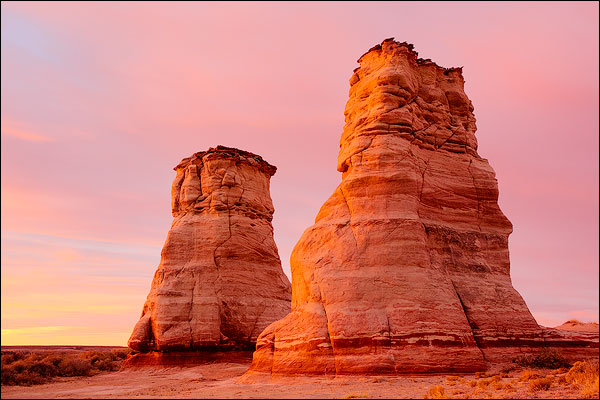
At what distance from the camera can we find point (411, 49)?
76.5 feet

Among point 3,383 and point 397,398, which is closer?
point 397,398

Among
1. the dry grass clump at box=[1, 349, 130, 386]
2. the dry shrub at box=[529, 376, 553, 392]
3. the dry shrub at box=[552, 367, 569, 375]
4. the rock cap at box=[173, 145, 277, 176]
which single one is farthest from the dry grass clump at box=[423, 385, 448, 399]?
the rock cap at box=[173, 145, 277, 176]

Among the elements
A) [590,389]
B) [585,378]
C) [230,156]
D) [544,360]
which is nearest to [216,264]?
[230,156]

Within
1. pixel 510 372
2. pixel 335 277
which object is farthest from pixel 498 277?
pixel 335 277

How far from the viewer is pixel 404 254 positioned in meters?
18.7

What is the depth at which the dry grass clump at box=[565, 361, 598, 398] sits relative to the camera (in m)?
13.4

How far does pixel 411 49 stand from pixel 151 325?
22.3 m

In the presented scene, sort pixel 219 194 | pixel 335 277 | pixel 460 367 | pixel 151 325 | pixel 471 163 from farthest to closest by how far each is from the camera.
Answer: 1. pixel 219 194
2. pixel 151 325
3. pixel 471 163
4. pixel 335 277
5. pixel 460 367

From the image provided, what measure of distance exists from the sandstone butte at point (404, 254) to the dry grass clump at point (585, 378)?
2818 millimetres

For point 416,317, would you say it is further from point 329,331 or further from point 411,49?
point 411,49

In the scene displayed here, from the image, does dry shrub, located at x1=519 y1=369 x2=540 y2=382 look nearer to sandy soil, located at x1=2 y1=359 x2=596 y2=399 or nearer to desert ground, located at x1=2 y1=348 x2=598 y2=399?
desert ground, located at x1=2 y1=348 x2=598 y2=399

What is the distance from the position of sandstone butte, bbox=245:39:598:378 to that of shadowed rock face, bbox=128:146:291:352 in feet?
38.0

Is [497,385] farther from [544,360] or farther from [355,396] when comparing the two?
[355,396]

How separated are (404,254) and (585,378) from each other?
6812 mm
